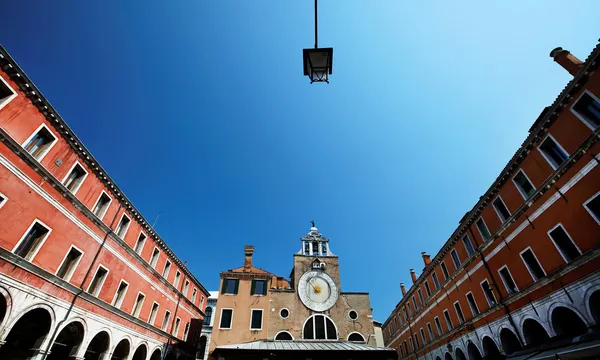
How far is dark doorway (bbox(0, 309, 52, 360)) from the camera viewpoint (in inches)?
521

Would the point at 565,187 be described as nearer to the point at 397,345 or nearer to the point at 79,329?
the point at 79,329

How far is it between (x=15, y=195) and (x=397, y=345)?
42.2 metres

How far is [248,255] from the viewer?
29953 mm

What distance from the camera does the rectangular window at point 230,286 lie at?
25703mm

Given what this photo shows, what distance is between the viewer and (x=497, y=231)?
1684cm

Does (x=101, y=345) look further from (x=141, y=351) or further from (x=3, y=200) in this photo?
(x=3, y=200)

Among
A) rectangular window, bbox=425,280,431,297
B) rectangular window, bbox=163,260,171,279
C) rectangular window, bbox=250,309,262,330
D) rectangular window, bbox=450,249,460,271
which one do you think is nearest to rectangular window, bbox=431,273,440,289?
rectangular window, bbox=425,280,431,297

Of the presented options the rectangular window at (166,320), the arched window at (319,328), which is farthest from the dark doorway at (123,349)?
the arched window at (319,328)

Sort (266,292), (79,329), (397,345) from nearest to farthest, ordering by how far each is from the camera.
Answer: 1. (79,329)
2. (266,292)
3. (397,345)

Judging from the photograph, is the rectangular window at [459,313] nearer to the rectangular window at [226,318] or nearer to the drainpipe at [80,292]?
the rectangular window at [226,318]

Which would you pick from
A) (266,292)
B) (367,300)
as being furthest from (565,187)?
(266,292)

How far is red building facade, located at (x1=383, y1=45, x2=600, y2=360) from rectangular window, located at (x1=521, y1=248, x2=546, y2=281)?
52 millimetres

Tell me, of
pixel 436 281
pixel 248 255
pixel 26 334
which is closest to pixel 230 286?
pixel 248 255

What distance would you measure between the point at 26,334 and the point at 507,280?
26763 mm
